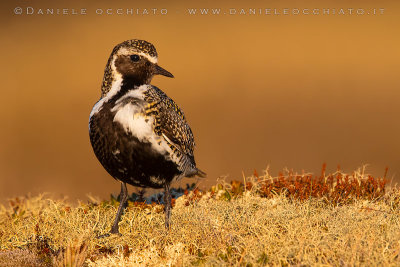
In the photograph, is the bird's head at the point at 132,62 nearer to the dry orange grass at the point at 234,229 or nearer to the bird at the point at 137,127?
the bird at the point at 137,127

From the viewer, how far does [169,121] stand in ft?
23.8

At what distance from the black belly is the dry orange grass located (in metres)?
0.79

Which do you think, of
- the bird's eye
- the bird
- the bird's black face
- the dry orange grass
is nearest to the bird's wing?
the bird

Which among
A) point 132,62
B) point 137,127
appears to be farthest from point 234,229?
point 132,62

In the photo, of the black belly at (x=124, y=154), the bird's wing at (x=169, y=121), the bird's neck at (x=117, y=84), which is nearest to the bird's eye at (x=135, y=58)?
the bird's neck at (x=117, y=84)

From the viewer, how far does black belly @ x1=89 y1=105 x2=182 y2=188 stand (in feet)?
22.5

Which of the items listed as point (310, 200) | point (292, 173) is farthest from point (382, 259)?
point (292, 173)

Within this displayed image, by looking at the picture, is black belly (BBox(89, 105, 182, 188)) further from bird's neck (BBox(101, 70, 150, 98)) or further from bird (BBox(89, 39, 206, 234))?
bird's neck (BBox(101, 70, 150, 98))

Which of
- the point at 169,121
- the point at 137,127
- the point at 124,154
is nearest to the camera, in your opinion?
the point at 137,127

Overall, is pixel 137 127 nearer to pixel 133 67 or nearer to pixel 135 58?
pixel 133 67

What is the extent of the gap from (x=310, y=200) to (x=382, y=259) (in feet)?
9.01

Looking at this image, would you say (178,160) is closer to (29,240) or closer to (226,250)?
(226,250)

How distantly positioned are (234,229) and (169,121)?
1.67 metres

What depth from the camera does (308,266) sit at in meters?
5.75
